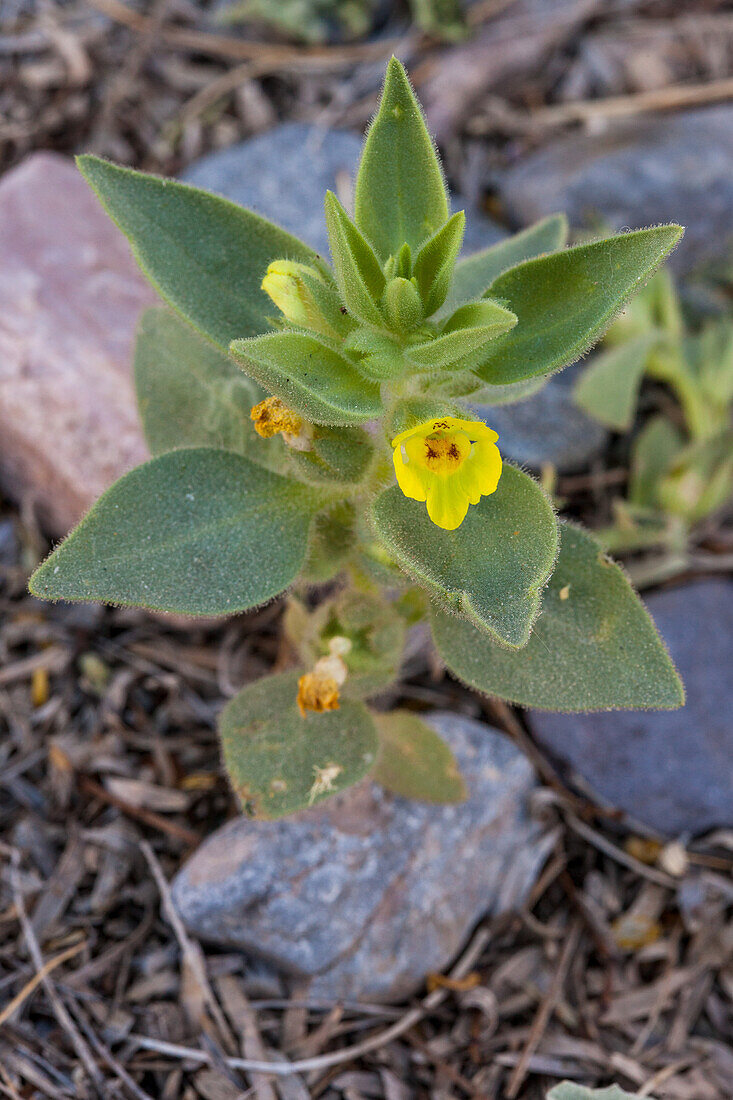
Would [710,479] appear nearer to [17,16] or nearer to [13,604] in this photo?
[13,604]

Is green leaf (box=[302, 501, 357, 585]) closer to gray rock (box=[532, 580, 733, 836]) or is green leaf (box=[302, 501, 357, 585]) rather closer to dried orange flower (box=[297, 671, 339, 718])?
dried orange flower (box=[297, 671, 339, 718])

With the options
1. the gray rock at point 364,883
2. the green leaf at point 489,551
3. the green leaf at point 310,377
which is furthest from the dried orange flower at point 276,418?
the gray rock at point 364,883

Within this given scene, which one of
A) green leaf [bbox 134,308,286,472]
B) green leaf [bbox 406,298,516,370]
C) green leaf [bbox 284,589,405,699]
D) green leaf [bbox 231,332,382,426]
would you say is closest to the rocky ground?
green leaf [bbox 284,589,405,699]

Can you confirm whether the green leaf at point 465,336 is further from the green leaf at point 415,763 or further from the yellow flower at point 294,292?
the green leaf at point 415,763

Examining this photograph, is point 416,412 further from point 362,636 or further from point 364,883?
point 364,883

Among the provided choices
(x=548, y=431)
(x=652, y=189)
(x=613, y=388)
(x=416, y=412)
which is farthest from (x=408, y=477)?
(x=652, y=189)
